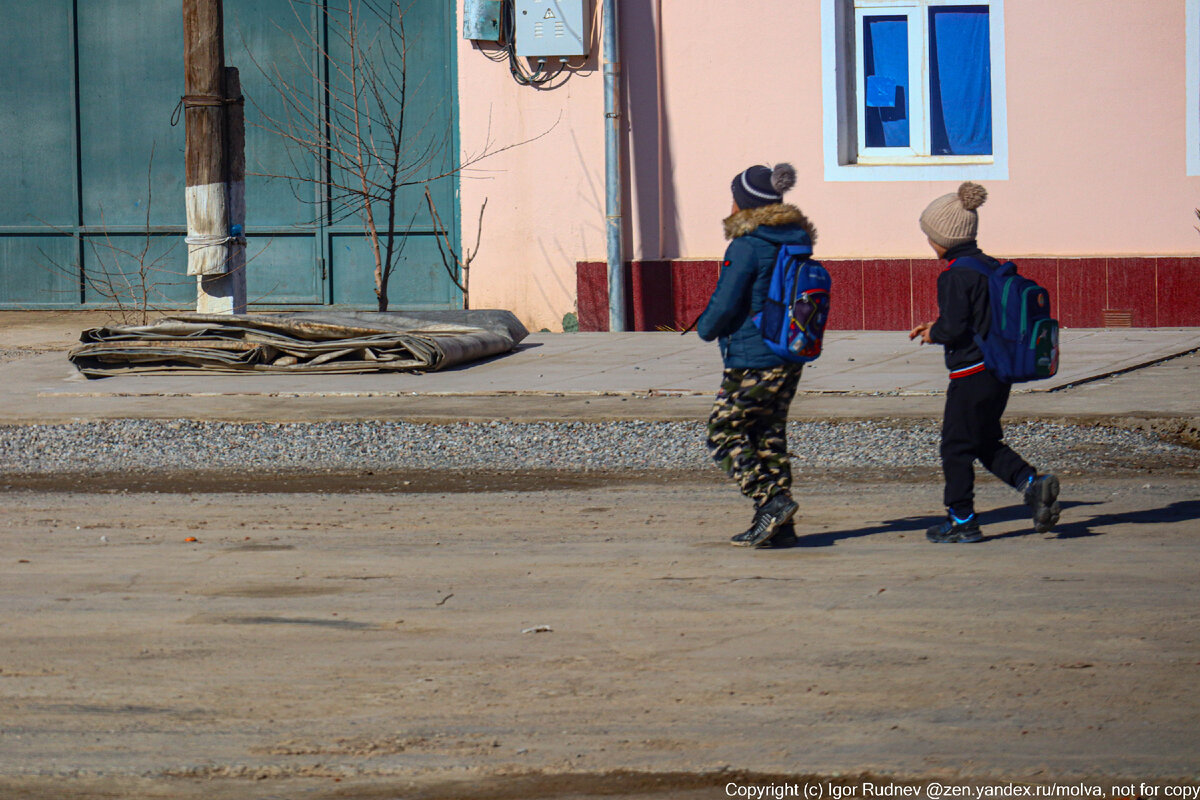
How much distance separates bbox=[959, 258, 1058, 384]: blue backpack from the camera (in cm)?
584

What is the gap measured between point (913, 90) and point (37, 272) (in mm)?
9812

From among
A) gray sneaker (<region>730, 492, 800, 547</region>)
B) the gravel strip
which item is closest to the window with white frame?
the gravel strip

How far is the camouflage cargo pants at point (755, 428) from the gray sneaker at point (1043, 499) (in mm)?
954

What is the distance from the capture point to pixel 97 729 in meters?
3.97

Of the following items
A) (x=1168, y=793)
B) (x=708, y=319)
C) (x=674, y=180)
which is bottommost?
(x=1168, y=793)

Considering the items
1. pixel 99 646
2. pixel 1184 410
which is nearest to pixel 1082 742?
pixel 99 646

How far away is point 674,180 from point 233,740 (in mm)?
11503

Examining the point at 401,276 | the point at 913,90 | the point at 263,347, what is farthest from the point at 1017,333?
the point at 401,276

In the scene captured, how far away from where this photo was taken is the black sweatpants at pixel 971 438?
597cm

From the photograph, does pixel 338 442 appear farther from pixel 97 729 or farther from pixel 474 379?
pixel 97 729

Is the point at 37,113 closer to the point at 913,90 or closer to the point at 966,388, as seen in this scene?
the point at 913,90

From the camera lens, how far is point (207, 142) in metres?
12.4

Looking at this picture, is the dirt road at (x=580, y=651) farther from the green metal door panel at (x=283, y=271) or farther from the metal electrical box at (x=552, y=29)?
the green metal door panel at (x=283, y=271)

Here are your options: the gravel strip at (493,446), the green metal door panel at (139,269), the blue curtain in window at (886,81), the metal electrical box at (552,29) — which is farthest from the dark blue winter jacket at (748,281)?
the green metal door panel at (139,269)
